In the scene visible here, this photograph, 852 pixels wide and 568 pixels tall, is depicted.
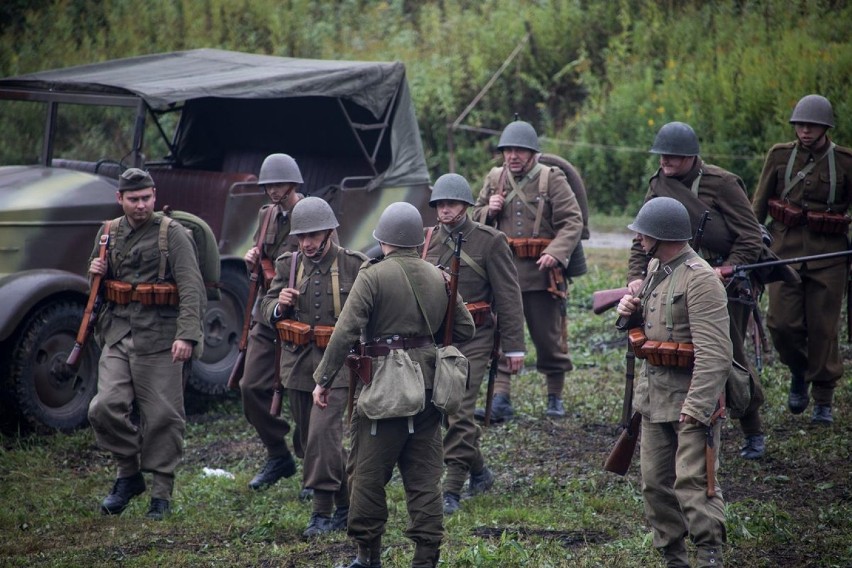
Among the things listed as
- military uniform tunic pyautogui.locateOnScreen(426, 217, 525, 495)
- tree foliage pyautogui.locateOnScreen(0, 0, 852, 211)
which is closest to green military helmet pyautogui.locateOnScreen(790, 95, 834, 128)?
military uniform tunic pyautogui.locateOnScreen(426, 217, 525, 495)

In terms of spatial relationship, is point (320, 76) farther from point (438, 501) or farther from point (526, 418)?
point (438, 501)

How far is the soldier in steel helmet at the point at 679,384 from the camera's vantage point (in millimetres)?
4816

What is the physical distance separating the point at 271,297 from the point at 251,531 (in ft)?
4.48

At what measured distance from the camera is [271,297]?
654cm

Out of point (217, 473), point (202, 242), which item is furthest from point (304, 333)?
point (217, 473)

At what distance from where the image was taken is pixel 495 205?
7980 millimetres

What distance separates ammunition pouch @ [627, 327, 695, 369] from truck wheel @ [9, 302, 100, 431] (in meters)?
4.42

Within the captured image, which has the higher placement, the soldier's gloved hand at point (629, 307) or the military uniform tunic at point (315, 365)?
the soldier's gloved hand at point (629, 307)

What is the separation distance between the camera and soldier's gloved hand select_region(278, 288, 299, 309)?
20.6 feet

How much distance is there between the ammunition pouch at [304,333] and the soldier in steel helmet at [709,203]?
1.80m

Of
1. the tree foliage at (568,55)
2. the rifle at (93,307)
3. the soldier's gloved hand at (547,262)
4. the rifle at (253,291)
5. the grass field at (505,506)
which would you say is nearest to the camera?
the grass field at (505,506)

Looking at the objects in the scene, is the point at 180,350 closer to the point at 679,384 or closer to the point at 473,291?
the point at 473,291

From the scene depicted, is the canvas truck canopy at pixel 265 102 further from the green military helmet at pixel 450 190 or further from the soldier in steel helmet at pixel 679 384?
the soldier in steel helmet at pixel 679 384

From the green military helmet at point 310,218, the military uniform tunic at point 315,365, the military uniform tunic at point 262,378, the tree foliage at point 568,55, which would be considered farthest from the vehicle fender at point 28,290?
the tree foliage at point 568,55
